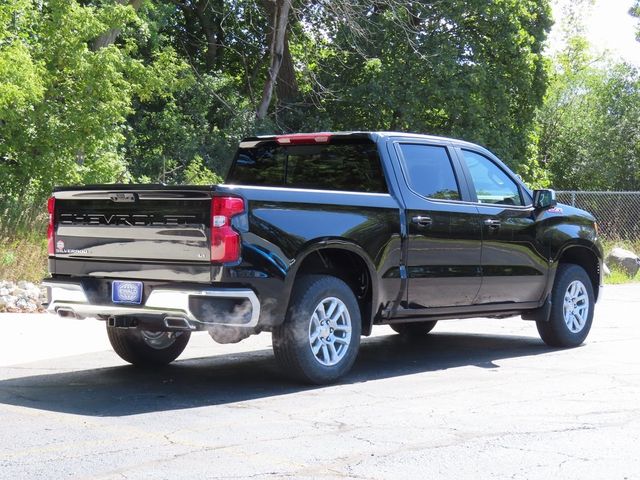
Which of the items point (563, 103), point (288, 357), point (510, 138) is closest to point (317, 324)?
point (288, 357)

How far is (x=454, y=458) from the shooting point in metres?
5.53

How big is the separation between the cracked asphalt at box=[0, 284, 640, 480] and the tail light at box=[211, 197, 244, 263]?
1066mm

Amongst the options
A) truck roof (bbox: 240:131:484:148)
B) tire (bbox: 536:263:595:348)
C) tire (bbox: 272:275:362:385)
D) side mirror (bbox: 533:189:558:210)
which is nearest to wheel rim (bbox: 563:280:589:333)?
tire (bbox: 536:263:595:348)

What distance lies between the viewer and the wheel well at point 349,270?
805cm

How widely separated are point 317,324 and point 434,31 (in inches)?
937

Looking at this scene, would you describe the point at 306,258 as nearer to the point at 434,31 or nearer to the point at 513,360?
the point at 513,360

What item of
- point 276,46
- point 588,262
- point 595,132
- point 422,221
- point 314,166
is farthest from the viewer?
point 595,132

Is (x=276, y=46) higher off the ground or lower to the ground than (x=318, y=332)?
higher

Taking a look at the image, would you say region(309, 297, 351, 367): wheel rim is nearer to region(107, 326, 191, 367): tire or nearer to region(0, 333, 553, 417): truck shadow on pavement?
region(0, 333, 553, 417): truck shadow on pavement

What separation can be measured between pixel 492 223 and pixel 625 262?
483 inches

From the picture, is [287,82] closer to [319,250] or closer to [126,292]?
[319,250]

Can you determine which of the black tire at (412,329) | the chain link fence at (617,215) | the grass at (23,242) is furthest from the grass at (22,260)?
the chain link fence at (617,215)

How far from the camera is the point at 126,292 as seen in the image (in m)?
7.42

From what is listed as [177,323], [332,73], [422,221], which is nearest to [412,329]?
[422,221]
